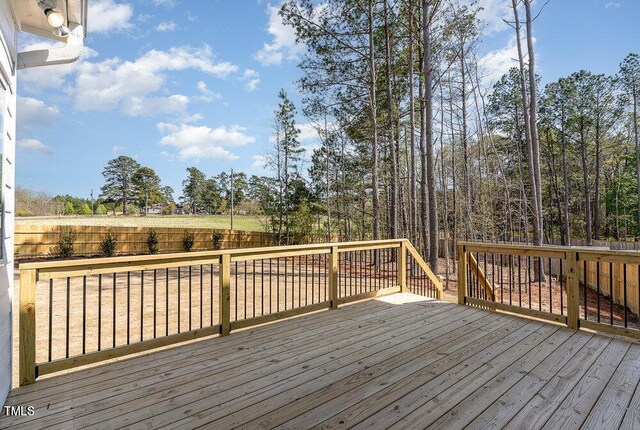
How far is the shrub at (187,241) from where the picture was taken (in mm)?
16531

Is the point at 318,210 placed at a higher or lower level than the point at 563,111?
lower

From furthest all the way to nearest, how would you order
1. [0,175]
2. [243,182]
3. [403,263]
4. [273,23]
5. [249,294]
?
[243,182] → [273,23] → [249,294] → [403,263] → [0,175]

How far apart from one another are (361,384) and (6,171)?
280cm

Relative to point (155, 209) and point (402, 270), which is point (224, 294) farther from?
point (155, 209)

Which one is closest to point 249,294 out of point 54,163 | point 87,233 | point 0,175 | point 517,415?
point 0,175

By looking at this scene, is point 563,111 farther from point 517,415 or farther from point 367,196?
point 517,415

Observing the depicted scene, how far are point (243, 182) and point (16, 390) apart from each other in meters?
32.3

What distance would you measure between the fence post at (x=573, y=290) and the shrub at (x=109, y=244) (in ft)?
53.2

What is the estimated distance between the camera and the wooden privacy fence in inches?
504

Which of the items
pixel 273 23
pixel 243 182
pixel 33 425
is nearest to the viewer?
pixel 33 425

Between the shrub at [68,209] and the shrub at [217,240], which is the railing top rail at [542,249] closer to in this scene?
the shrub at [217,240]

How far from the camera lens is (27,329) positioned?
2.12 meters

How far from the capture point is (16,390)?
2.05m

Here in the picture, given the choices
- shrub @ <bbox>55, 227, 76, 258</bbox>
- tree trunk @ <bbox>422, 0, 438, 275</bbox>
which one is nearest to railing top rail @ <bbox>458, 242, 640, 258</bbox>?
tree trunk @ <bbox>422, 0, 438, 275</bbox>
